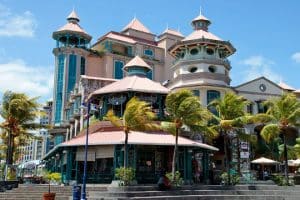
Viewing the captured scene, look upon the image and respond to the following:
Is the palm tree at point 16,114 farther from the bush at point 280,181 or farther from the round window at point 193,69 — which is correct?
the bush at point 280,181

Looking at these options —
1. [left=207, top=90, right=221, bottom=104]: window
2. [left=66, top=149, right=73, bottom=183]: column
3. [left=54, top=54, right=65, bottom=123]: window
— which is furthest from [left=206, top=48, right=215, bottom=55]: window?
[left=54, top=54, right=65, bottom=123]: window

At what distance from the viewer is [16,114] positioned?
3472cm

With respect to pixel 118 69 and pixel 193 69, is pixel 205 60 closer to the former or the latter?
pixel 193 69

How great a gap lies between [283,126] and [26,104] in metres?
20.3

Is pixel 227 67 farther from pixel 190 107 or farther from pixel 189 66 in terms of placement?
pixel 190 107

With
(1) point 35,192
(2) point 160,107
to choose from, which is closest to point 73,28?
(2) point 160,107

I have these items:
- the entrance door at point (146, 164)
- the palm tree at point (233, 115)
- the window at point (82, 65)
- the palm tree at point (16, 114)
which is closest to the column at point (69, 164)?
the entrance door at point (146, 164)

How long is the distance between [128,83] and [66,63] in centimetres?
2332

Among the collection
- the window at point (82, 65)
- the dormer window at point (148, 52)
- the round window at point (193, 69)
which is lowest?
the round window at point (193, 69)

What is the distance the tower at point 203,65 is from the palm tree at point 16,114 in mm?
14798

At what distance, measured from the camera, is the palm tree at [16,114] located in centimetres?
3462

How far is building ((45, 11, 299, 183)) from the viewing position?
101 feet

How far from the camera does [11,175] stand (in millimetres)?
32688

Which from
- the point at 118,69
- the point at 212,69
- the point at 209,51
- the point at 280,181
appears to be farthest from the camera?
the point at 118,69
